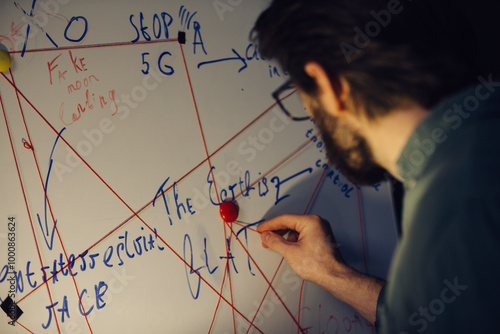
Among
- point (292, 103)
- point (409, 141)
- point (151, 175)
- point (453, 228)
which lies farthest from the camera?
point (292, 103)

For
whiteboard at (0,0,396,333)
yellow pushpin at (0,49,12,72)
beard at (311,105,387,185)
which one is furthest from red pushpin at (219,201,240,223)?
yellow pushpin at (0,49,12,72)

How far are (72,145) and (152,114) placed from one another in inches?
6.3

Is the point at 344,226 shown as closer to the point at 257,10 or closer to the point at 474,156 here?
the point at 474,156

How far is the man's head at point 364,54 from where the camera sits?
22.2 inches

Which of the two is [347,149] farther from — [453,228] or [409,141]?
[453,228]

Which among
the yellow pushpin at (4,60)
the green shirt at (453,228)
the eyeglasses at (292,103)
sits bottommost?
the green shirt at (453,228)

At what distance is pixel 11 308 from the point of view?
2.00 feet

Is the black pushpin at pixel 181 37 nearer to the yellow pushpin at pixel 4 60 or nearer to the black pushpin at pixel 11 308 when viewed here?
the yellow pushpin at pixel 4 60

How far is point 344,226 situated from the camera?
0.80m

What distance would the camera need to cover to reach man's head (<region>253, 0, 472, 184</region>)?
563 millimetres

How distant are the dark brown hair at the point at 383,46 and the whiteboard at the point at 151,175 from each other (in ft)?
0.51

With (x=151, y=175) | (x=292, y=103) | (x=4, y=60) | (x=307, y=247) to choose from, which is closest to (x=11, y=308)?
(x=151, y=175)

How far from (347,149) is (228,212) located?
28 cm

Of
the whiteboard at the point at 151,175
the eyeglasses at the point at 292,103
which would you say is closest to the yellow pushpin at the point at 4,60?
the whiteboard at the point at 151,175
